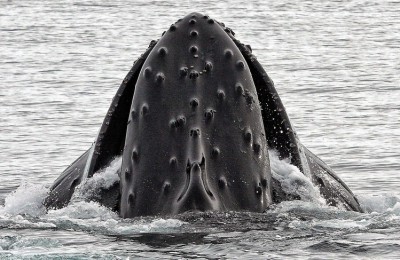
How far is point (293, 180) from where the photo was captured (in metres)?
8.12

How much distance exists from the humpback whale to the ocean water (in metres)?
0.13

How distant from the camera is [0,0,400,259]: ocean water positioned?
25.6 ft

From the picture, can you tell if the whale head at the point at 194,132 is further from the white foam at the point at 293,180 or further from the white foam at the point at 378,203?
the white foam at the point at 378,203

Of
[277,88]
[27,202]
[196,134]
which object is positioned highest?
[196,134]

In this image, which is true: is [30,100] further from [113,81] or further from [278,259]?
[278,259]

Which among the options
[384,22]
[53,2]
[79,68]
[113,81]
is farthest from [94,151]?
[53,2]

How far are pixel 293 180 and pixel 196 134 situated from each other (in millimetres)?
754

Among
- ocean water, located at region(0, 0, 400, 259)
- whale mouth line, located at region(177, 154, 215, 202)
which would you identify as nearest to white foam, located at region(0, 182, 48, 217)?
ocean water, located at region(0, 0, 400, 259)

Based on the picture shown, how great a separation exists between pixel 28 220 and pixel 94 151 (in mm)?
925

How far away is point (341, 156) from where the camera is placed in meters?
15.8

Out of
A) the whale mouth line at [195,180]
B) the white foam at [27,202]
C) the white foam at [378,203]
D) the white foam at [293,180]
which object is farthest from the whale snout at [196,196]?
the white foam at [378,203]

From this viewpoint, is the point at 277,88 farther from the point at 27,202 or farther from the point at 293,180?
the point at 293,180

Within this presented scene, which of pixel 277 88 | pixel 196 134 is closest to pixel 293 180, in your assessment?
pixel 196 134

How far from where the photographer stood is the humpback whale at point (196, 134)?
7.79m
